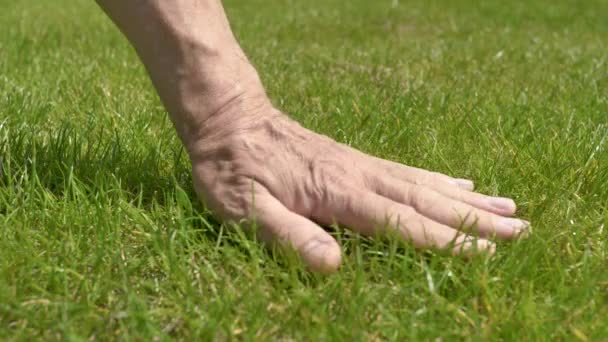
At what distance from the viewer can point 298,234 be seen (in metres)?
1.63

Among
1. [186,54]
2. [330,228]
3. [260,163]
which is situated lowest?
[330,228]

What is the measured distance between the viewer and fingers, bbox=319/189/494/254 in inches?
63.4

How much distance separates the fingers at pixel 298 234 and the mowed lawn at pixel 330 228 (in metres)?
0.04

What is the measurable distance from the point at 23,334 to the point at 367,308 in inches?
25.1

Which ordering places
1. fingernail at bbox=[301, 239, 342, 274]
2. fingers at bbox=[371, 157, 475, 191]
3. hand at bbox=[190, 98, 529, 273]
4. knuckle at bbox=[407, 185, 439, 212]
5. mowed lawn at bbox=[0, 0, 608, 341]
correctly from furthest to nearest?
fingers at bbox=[371, 157, 475, 191], knuckle at bbox=[407, 185, 439, 212], hand at bbox=[190, 98, 529, 273], fingernail at bbox=[301, 239, 342, 274], mowed lawn at bbox=[0, 0, 608, 341]

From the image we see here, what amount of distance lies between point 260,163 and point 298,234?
281 mm

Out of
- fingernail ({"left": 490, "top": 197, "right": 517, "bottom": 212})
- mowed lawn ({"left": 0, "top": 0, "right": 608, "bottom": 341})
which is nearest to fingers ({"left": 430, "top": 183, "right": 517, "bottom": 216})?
fingernail ({"left": 490, "top": 197, "right": 517, "bottom": 212})

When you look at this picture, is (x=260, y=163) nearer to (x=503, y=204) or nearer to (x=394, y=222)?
(x=394, y=222)

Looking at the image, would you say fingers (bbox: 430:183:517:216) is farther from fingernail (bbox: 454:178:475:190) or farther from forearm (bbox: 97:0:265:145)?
forearm (bbox: 97:0:265:145)

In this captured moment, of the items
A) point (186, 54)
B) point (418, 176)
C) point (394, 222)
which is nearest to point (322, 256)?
point (394, 222)

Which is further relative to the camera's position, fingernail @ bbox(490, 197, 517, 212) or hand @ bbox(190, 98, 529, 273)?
fingernail @ bbox(490, 197, 517, 212)

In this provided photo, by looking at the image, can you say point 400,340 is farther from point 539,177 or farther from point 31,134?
point 31,134

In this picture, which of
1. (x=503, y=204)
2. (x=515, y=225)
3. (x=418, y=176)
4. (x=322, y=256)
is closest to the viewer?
(x=322, y=256)

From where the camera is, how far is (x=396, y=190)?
1834mm
